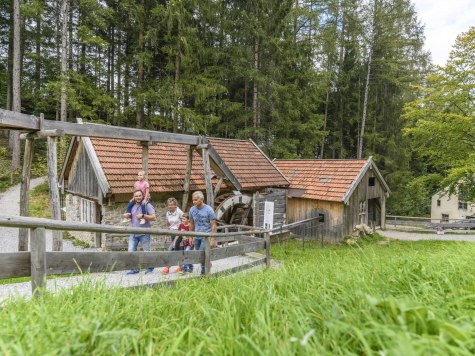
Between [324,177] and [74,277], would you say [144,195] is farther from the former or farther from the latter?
[324,177]

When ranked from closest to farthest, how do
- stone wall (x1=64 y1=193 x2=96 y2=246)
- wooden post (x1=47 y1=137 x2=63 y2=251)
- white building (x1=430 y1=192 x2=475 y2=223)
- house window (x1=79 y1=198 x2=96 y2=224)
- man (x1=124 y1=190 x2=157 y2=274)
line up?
wooden post (x1=47 y1=137 x2=63 y2=251)
man (x1=124 y1=190 x2=157 y2=274)
house window (x1=79 y1=198 x2=96 y2=224)
stone wall (x1=64 y1=193 x2=96 y2=246)
white building (x1=430 y1=192 x2=475 y2=223)

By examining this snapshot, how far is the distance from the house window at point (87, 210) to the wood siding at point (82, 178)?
0.33 meters

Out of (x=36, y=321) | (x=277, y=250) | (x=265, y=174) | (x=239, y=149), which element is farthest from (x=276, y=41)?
(x=36, y=321)

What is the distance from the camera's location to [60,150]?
14969 millimetres

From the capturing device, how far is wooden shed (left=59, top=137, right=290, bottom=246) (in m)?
9.83

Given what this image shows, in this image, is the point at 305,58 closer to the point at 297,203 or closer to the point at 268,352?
the point at 297,203

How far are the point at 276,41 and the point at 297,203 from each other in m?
10.4

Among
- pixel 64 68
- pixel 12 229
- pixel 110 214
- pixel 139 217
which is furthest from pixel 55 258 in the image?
pixel 64 68

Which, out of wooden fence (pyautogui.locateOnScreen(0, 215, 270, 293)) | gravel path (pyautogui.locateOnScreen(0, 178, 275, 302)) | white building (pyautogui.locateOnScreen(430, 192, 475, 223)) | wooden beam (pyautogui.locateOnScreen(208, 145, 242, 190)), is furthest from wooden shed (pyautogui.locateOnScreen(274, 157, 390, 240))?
white building (pyautogui.locateOnScreen(430, 192, 475, 223))

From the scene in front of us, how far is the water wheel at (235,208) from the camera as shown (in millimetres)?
11844

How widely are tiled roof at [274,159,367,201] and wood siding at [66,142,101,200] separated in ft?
32.5

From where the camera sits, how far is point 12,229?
12.0 meters

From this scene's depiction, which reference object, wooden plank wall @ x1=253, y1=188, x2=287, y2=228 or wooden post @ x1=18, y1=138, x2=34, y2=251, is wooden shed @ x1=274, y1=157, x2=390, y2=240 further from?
wooden post @ x1=18, y1=138, x2=34, y2=251

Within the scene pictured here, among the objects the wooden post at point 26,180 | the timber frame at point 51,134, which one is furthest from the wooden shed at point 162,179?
the wooden post at point 26,180
